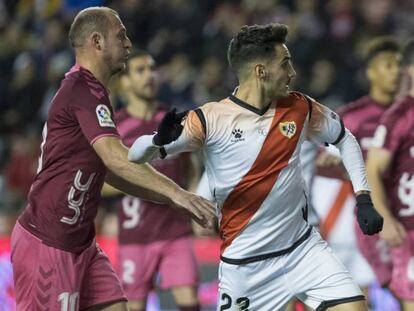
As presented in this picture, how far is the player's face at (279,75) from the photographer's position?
6781 mm

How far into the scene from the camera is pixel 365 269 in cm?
1026

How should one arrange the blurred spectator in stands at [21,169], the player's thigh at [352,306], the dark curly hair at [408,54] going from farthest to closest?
the blurred spectator in stands at [21,169]
the dark curly hair at [408,54]
the player's thigh at [352,306]

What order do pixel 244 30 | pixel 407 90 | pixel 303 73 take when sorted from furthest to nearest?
pixel 303 73
pixel 407 90
pixel 244 30

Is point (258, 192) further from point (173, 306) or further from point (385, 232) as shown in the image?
point (173, 306)

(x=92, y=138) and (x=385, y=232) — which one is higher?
(x=92, y=138)

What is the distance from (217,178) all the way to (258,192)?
0.80 ft

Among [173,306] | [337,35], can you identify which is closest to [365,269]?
[173,306]

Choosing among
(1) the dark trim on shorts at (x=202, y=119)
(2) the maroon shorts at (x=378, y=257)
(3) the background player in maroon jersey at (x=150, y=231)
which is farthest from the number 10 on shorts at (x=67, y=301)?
(2) the maroon shorts at (x=378, y=257)

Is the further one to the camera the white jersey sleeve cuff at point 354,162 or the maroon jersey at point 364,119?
the maroon jersey at point 364,119

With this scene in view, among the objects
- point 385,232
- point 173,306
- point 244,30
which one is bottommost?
point 173,306

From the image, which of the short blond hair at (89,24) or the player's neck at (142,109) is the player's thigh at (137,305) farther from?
the short blond hair at (89,24)

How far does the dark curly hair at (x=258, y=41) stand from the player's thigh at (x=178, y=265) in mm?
2598

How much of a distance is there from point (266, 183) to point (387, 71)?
3.56 m

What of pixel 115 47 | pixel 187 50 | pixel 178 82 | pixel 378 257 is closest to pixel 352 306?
pixel 115 47
